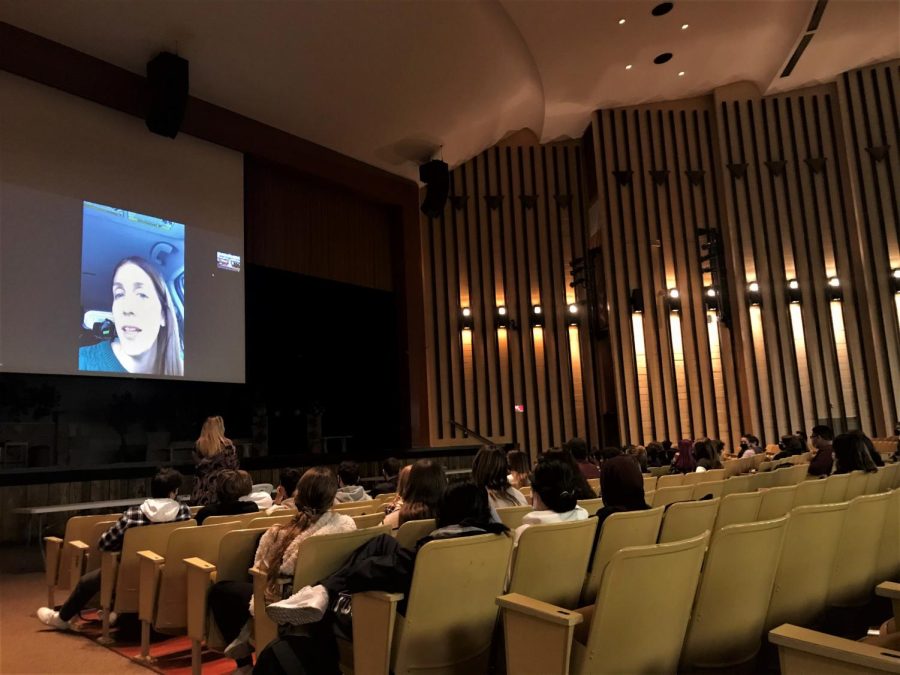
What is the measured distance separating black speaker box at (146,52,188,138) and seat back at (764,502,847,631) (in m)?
7.96

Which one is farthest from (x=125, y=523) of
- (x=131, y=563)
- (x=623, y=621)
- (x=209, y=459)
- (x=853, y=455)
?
(x=853, y=455)

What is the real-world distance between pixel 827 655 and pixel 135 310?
8096 millimetres

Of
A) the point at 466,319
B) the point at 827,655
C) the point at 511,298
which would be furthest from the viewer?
the point at 511,298

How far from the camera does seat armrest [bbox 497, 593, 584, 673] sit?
1727 mm

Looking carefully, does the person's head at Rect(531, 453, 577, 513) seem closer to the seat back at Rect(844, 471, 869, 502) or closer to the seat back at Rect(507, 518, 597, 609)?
the seat back at Rect(507, 518, 597, 609)

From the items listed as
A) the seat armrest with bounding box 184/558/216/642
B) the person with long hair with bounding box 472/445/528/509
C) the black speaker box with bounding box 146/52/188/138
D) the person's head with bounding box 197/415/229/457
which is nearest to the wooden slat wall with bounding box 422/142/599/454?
the black speaker box with bounding box 146/52/188/138

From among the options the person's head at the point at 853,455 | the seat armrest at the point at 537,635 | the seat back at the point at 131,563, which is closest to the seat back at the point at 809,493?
the person's head at the point at 853,455

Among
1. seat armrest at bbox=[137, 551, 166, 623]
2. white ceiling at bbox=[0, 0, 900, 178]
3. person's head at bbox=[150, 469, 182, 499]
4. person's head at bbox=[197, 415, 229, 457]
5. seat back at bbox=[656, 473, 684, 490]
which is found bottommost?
seat armrest at bbox=[137, 551, 166, 623]

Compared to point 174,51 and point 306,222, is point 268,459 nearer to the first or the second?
point 306,222

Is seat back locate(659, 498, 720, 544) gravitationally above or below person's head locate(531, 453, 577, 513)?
below

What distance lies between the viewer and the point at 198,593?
2822mm

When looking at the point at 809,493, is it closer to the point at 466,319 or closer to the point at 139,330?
the point at 139,330

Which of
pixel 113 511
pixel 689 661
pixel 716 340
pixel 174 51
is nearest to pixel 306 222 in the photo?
pixel 174 51

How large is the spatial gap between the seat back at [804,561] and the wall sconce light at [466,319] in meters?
11.9
